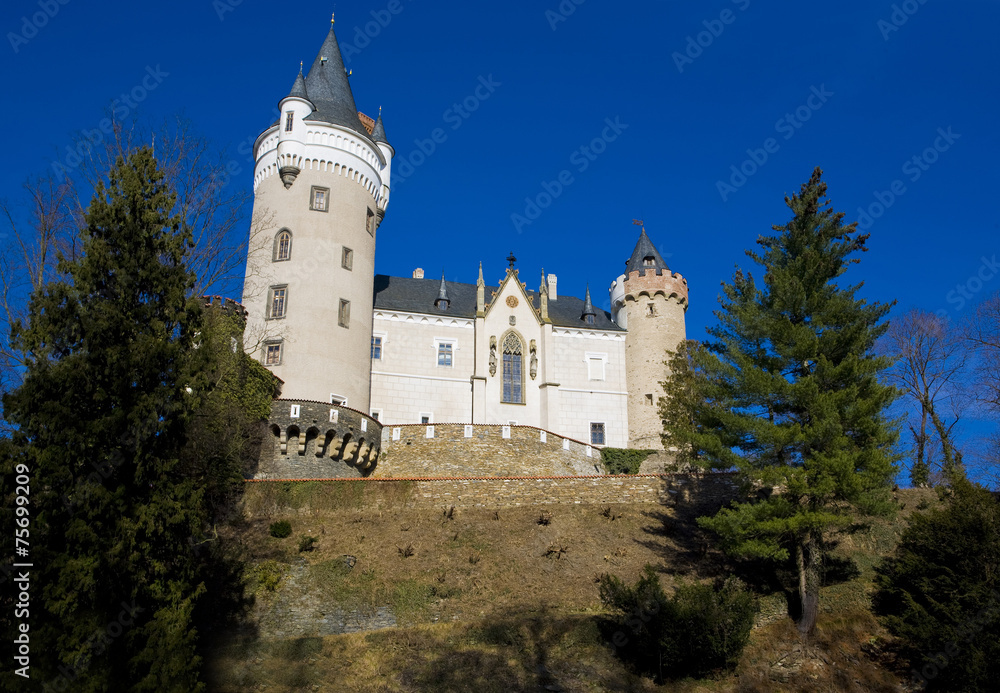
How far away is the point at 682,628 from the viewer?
55.9 feet

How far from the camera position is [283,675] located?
16828 mm

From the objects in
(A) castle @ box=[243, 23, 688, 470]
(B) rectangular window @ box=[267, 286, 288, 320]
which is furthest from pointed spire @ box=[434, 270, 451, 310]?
(B) rectangular window @ box=[267, 286, 288, 320]

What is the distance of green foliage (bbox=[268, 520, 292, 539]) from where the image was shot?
22797mm

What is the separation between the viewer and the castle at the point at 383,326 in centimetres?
3161

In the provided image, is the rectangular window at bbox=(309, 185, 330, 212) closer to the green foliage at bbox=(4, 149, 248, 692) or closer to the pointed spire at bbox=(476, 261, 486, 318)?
the pointed spire at bbox=(476, 261, 486, 318)

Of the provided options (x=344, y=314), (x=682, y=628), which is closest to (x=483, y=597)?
(x=682, y=628)

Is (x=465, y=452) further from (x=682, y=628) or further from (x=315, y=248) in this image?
(x=682, y=628)

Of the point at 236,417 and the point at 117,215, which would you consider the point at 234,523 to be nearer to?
the point at 236,417

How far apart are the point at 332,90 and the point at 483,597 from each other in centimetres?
2601

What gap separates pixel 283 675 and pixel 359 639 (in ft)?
7.49

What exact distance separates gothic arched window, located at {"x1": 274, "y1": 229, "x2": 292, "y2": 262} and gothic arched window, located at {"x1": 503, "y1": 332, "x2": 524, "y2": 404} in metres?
11.4

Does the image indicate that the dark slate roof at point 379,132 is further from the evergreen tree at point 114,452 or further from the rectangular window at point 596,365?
the evergreen tree at point 114,452

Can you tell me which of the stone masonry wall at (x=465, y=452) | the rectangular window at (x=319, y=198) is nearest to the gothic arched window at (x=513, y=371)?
the stone masonry wall at (x=465, y=452)

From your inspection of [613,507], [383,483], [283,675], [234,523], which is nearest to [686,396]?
[613,507]
